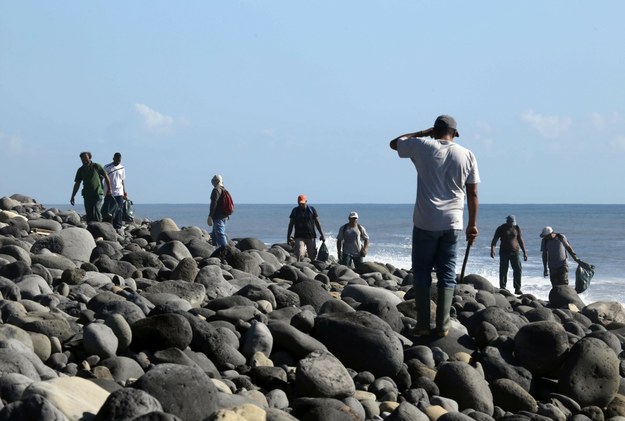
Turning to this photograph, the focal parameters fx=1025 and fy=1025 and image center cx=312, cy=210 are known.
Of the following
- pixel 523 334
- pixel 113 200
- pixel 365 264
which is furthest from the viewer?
pixel 113 200

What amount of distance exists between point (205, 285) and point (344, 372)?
3.11m

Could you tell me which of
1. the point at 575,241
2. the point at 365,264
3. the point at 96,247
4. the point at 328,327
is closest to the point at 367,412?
the point at 328,327

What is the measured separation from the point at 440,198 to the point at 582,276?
33.4 feet

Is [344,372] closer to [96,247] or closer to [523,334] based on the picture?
[523,334]

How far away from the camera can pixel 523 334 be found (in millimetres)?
7559

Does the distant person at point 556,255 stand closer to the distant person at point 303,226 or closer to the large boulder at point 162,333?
the distant person at point 303,226

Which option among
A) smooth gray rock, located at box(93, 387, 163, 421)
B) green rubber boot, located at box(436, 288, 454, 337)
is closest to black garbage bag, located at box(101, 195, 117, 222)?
green rubber boot, located at box(436, 288, 454, 337)

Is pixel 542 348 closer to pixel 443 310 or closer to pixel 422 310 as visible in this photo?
pixel 443 310

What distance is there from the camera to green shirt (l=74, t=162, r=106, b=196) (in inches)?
648

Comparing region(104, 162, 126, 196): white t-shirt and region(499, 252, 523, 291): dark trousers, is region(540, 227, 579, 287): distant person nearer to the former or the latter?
region(499, 252, 523, 291): dark trousers

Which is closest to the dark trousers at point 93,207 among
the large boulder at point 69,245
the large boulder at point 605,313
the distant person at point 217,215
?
the distant person at point 217,215

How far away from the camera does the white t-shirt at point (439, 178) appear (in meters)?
7.29

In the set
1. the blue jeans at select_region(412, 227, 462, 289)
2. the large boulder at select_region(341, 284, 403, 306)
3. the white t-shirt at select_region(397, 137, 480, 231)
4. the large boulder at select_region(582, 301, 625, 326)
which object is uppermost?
the white t-shirt at select_region(397, 137, 480, 231)

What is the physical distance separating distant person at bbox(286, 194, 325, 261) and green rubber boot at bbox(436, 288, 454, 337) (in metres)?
7.73
